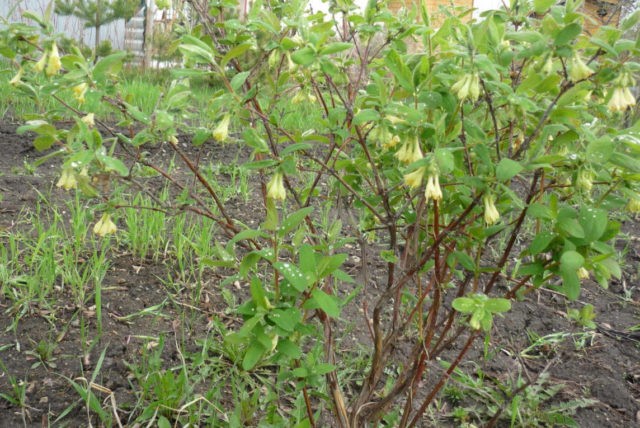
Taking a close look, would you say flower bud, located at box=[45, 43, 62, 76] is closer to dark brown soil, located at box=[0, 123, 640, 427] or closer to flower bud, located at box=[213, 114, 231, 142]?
flower bud, located at box=[213, 114, 231, 142]

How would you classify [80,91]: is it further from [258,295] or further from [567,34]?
[567,34]

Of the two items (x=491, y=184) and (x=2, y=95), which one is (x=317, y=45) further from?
(x=2, y=95)

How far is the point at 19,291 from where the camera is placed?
2.14m

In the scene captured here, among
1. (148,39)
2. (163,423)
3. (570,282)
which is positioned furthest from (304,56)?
(148,39)

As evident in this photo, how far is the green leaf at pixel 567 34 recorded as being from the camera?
3.36ft

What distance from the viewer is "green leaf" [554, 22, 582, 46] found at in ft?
3.36

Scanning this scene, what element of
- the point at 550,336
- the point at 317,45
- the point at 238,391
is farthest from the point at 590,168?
the point at 550,336

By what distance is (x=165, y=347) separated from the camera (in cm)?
204

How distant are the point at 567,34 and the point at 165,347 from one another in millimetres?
1620

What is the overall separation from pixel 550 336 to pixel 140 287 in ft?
5.49

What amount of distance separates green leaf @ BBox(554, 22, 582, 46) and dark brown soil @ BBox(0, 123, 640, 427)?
82cm

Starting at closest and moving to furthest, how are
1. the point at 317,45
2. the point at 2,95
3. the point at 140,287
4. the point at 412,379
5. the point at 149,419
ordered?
1. the point at 317,45
2. the point at 412,379
3. the point at 149,419
4. the point at 140,287
5. the point at 2,95

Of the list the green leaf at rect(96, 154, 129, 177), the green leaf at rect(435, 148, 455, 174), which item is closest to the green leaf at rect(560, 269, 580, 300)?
the green leaf at rect(435, 148, 455, 174)

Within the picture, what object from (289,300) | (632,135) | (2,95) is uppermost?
(632,135)
